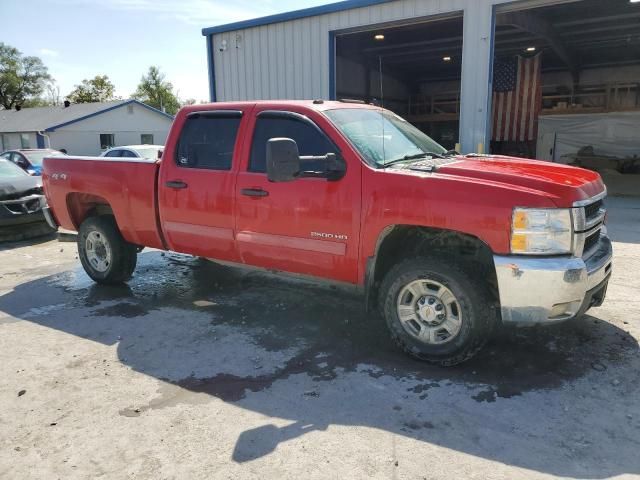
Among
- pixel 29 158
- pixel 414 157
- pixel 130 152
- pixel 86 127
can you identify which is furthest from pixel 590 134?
pixel 86 127

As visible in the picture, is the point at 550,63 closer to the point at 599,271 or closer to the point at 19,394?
the point at 599,271

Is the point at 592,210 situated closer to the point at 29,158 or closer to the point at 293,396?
the point at 293,396

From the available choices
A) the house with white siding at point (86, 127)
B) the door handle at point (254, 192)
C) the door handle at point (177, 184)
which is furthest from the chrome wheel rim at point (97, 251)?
the house with white siding at point (86, 127)

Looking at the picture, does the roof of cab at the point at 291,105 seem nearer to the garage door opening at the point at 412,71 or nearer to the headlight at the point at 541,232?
the headlight at the point at 541,232

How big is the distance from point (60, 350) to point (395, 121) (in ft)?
12.2

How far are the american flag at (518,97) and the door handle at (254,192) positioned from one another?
1858cm

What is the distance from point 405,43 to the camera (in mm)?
17547

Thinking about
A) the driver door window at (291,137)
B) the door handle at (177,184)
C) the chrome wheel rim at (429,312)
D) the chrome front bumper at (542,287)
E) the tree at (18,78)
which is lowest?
the chrome wheel rim at (429,312)

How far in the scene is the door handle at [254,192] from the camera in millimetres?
4461

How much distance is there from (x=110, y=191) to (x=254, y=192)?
6.69 feet

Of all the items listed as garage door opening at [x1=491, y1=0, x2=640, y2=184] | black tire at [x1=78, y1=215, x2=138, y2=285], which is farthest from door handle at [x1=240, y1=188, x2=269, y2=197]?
garage door opening at [x1=491, y1=0, x2=640, y2=184]

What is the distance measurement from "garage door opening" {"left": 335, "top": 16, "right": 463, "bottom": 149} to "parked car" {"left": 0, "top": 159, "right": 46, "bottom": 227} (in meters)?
8.84

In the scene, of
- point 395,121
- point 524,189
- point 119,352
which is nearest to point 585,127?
point 395,121

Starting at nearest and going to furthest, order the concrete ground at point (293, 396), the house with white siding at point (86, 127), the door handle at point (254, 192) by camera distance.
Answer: the concrete ground at point (293, 396), the door handle at point (254, 192), the house with white siding at point (86, 127)
